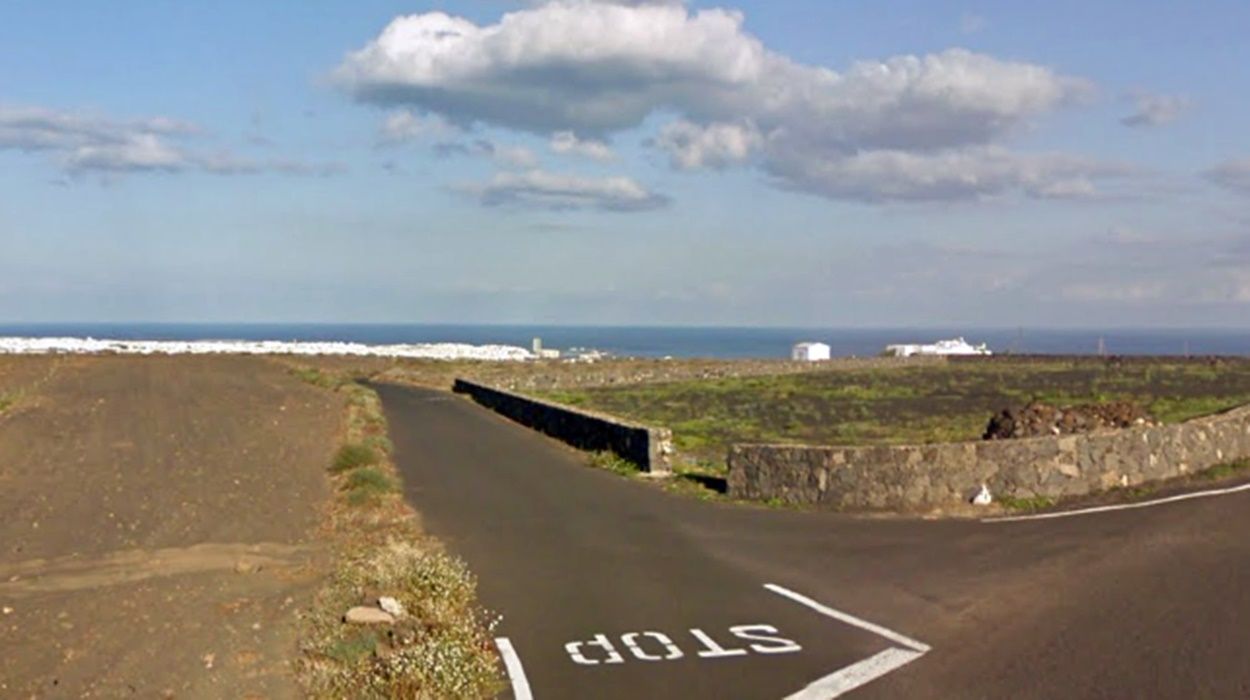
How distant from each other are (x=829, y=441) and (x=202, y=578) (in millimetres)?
20927

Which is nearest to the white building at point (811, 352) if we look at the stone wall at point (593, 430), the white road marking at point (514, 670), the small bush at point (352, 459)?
the stone wall at point (593, 430)

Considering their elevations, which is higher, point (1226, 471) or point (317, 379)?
point (1226, 471)

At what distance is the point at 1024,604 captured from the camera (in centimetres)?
1094

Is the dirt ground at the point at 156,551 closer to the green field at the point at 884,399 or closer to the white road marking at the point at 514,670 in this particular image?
the white road marking at the point at 514,670

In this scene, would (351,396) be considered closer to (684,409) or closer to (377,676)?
(684,409)

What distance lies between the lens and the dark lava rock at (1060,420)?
2103 cm

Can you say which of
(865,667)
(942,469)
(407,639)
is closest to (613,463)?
(942,469)

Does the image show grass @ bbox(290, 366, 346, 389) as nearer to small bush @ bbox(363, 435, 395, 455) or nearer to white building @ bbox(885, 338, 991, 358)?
small bush @ bbox(363, 435, 395, 455)

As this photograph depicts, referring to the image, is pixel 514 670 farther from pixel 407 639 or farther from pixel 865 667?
pixel 865 667

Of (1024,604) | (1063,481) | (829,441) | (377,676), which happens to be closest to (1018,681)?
(1024,604)

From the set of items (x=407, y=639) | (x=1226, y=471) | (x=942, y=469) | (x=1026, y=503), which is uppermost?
(x=942, y=469)

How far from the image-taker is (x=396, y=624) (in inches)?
416

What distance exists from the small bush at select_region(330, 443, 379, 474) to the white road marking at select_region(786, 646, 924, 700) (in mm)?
14625

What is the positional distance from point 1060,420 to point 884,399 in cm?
3011
